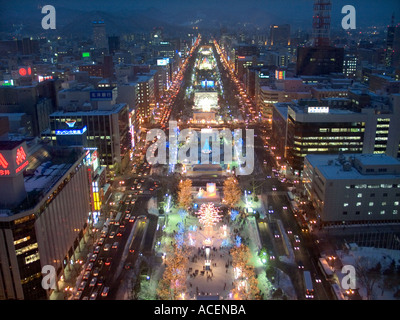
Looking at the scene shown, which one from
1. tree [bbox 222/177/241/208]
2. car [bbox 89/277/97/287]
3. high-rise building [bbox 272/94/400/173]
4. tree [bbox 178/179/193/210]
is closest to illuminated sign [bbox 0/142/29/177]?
car [bbox 89/277/97/287]

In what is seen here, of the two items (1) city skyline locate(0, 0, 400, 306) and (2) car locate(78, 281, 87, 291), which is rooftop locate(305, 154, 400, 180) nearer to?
(1) city skyline locate(0, 0, 400, 306)

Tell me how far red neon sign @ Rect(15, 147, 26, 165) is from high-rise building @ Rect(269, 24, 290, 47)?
90016 millimetres

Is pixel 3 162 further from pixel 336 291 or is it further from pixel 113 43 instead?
pixel 113 43

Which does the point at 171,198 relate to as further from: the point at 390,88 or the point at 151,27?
the point at 151,27

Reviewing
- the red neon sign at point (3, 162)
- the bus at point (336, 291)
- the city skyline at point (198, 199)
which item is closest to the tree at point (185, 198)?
the city skyline at point (198, 199)

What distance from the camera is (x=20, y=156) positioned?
13.4 meters

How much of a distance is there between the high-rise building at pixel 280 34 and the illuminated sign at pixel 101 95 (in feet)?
252

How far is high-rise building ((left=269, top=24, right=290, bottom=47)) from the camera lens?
95375 millimetres

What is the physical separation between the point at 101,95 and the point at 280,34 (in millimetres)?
80009

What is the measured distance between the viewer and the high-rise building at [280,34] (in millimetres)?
95375

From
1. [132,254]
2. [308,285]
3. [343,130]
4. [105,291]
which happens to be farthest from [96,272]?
[343,130]

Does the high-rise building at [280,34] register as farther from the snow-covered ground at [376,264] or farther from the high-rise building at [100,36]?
the snow-covered ground at [376,264]
